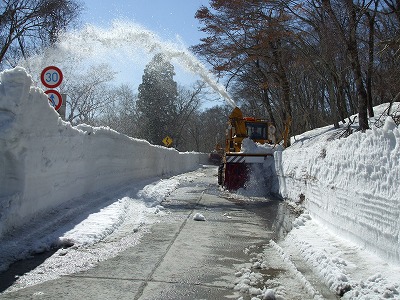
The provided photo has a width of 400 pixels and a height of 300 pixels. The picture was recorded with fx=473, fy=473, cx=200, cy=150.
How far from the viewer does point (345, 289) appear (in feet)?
17.3

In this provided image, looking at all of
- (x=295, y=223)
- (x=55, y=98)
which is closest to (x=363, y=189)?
(x=295, y=223)

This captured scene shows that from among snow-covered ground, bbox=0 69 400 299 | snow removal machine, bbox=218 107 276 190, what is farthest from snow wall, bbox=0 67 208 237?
snow removal machine, bbox=218 107 276 190

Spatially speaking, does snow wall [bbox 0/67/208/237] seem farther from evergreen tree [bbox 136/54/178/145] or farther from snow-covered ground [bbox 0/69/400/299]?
evergreen tree [bbox 136/54/178/145]

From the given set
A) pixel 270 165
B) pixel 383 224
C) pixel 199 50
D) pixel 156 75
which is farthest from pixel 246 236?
pixel 156 75

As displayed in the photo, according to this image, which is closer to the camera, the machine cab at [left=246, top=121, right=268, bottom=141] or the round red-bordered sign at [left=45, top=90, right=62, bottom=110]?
the round red-bordered sign at [left=45, top=90, right=62, bottom=110]

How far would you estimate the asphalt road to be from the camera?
16.9 feet

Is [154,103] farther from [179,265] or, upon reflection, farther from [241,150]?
[179,265]

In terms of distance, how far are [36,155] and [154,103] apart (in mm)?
59309

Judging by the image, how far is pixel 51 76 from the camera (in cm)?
1112

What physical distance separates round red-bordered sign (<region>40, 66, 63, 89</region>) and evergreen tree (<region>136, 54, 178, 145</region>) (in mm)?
54682

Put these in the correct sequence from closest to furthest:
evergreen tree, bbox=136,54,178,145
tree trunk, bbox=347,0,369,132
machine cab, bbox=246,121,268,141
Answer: tree trunk, bbox=347,0,369,132, machine cab, bbox=246,121,268,141, evergreen tree, bbox=136,54,178,145

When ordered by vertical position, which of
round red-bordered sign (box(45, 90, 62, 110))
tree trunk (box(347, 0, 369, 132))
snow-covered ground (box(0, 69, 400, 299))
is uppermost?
tree trunk (box(347, 0, 369, 132))

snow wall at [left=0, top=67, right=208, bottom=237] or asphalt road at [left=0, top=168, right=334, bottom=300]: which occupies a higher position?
snow wall at [left=0, top=67, right=208, bottom=237]

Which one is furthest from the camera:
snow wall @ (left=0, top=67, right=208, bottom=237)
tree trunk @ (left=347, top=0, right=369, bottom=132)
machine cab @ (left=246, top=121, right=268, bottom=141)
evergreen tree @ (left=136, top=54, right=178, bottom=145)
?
evergreen tree @ (left=136, top=54, right=178, bottom=145)
